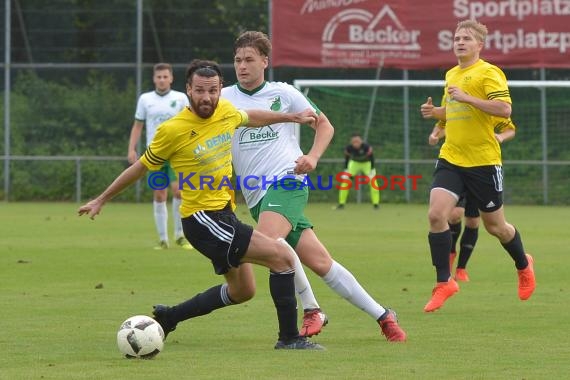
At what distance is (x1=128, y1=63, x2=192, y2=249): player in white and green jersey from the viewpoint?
609 inches

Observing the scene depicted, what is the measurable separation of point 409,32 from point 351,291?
20.2 m

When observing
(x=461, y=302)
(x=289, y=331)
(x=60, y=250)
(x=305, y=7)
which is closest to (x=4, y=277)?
(x=60, y=250)

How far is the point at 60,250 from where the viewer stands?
607 inches

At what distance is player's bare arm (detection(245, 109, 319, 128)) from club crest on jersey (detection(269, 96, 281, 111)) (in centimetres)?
69

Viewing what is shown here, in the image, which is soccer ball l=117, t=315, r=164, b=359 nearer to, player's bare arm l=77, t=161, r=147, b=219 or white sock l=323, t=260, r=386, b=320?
player's bare arm l=77, t=161, r=147, b=219

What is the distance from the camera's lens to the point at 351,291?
25.7 feet

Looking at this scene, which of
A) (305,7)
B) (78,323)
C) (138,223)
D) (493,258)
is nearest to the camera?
(78,323)

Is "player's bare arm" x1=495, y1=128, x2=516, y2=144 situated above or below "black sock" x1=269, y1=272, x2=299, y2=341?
above

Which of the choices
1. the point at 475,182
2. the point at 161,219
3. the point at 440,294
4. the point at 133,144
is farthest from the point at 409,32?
the point at 440,294

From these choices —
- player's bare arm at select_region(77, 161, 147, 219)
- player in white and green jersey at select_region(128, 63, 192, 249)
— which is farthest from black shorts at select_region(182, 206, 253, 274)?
player in white and green jersey at select_region(128, 63, 192, 249)

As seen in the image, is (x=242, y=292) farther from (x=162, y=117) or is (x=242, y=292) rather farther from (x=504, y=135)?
(x=162, y=117)

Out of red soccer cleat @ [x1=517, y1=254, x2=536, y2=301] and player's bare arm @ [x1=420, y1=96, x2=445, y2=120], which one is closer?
player's bare arm @ [x1=420, y1=96, x2=445, y2=120]

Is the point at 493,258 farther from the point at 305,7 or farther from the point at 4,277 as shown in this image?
the point at 305,7

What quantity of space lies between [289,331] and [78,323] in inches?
76.7
